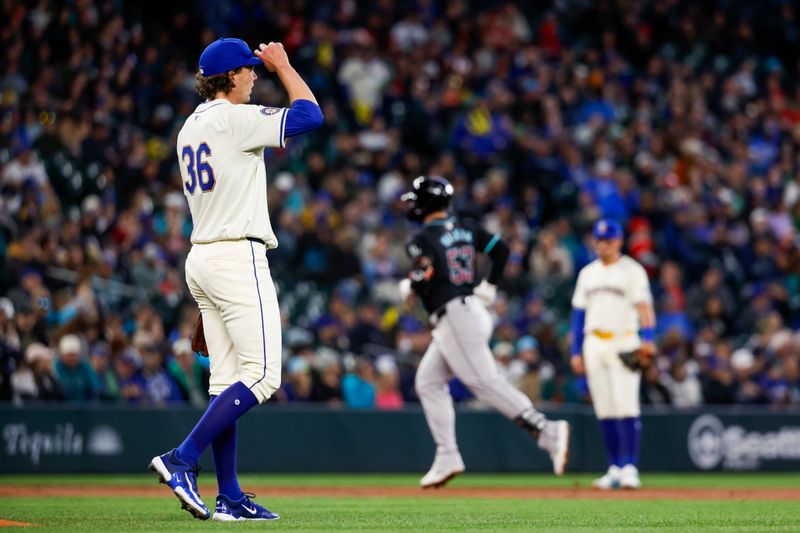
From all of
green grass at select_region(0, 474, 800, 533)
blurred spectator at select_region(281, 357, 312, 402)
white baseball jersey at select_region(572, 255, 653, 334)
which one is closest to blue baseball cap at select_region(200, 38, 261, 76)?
green grass at select_region(0, 474, 800, 533)

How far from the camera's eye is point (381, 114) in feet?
66.3

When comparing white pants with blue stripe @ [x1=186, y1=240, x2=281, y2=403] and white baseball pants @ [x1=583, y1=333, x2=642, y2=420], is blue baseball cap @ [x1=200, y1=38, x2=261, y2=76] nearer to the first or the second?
white pants with blue stripe @ [x1=186, y1=240, x2=281, y2=403]

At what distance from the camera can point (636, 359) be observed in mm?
11555

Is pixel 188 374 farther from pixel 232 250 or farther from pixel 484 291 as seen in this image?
pixel 232 250

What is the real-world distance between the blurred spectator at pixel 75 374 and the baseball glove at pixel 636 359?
5294 millimetres

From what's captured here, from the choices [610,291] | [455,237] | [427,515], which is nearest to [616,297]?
[610,291]

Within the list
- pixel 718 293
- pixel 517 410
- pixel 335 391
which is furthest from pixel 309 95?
pixel 718 293

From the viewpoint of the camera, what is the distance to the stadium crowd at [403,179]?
1473 centimetres

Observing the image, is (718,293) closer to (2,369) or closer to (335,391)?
(335,391)

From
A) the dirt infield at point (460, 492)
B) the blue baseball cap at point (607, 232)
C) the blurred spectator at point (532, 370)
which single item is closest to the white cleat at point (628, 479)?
the dirt infield at point (460, 492)

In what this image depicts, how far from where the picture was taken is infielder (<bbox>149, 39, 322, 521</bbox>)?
6949 millimetres

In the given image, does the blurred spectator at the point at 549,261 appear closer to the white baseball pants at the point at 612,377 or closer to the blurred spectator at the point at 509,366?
the blurred spectator at the point at 509,366

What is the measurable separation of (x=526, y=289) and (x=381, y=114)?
3776 millimetres

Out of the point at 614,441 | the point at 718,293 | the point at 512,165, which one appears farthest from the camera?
the point at 512,165
